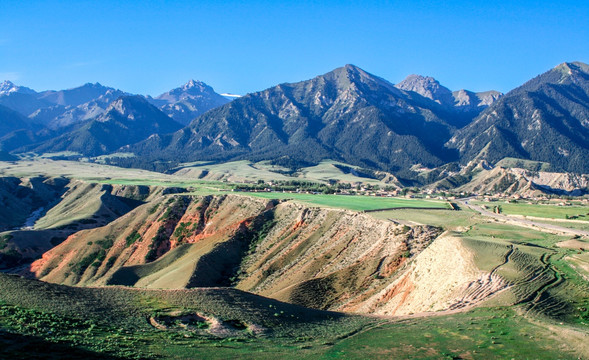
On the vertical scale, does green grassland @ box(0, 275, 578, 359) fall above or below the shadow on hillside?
below

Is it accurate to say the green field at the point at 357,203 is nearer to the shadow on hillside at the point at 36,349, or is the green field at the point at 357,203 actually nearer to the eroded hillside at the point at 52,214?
the eroded hillside at the point at 52,214

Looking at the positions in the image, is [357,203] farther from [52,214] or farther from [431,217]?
[52,214]

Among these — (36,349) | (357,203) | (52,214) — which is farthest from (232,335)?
(52,214)

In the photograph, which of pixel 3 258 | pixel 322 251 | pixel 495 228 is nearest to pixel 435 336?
pixel 322 251

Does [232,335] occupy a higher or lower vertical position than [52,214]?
lower

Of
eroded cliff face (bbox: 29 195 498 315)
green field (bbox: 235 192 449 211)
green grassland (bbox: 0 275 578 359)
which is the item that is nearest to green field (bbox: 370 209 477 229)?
eroded cliff face (bbox: 29 195 498 315)

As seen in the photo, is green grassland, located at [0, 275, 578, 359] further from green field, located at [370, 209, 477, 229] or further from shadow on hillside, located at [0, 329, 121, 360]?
green field, located at [370, 209, 477, 229]

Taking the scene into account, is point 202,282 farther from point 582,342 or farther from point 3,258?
point 3,258

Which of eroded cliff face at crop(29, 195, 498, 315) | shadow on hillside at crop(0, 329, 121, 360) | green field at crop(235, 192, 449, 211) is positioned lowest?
eroded cliff face at crop(29, 195, 498, 315)

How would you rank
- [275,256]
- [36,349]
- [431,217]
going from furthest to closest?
[431,217] → [275,256] → [36,349]
